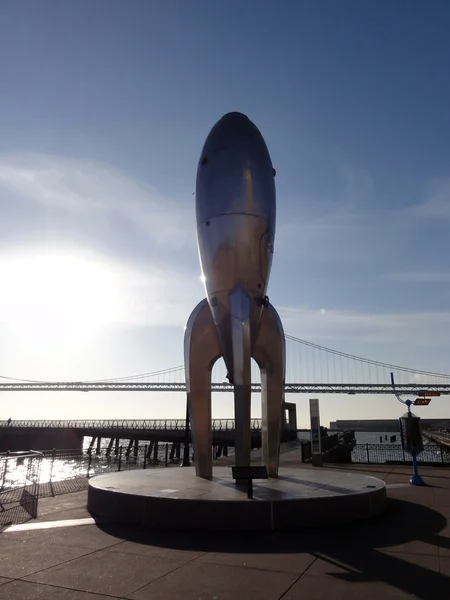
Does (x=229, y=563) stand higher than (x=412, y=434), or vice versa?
(x=412, y=434)

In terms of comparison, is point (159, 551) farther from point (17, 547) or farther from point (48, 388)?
point (48, 388)

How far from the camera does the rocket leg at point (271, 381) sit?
40.4ft

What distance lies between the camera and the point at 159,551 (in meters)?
7.05

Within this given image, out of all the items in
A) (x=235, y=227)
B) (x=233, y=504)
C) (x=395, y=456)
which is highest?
(x=235, y=227)

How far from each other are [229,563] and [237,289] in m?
6.47

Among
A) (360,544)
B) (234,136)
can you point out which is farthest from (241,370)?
(234,136)

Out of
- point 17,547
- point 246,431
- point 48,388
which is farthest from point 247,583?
point 48,388

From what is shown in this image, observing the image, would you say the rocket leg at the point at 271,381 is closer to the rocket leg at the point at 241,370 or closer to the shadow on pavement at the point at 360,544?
the rocket leg at the point at 241,370

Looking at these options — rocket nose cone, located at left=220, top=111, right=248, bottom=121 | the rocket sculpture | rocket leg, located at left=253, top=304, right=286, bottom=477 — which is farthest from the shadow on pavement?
rocket nose cone, located at left=220, top=111, right=248, bottom=121

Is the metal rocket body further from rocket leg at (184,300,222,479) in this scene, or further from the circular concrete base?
the circular concrete base

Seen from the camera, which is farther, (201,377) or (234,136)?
(201,377)

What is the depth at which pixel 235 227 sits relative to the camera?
11.5 metres

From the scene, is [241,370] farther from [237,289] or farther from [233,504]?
[233,504]

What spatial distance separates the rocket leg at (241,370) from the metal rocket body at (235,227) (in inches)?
1.1
